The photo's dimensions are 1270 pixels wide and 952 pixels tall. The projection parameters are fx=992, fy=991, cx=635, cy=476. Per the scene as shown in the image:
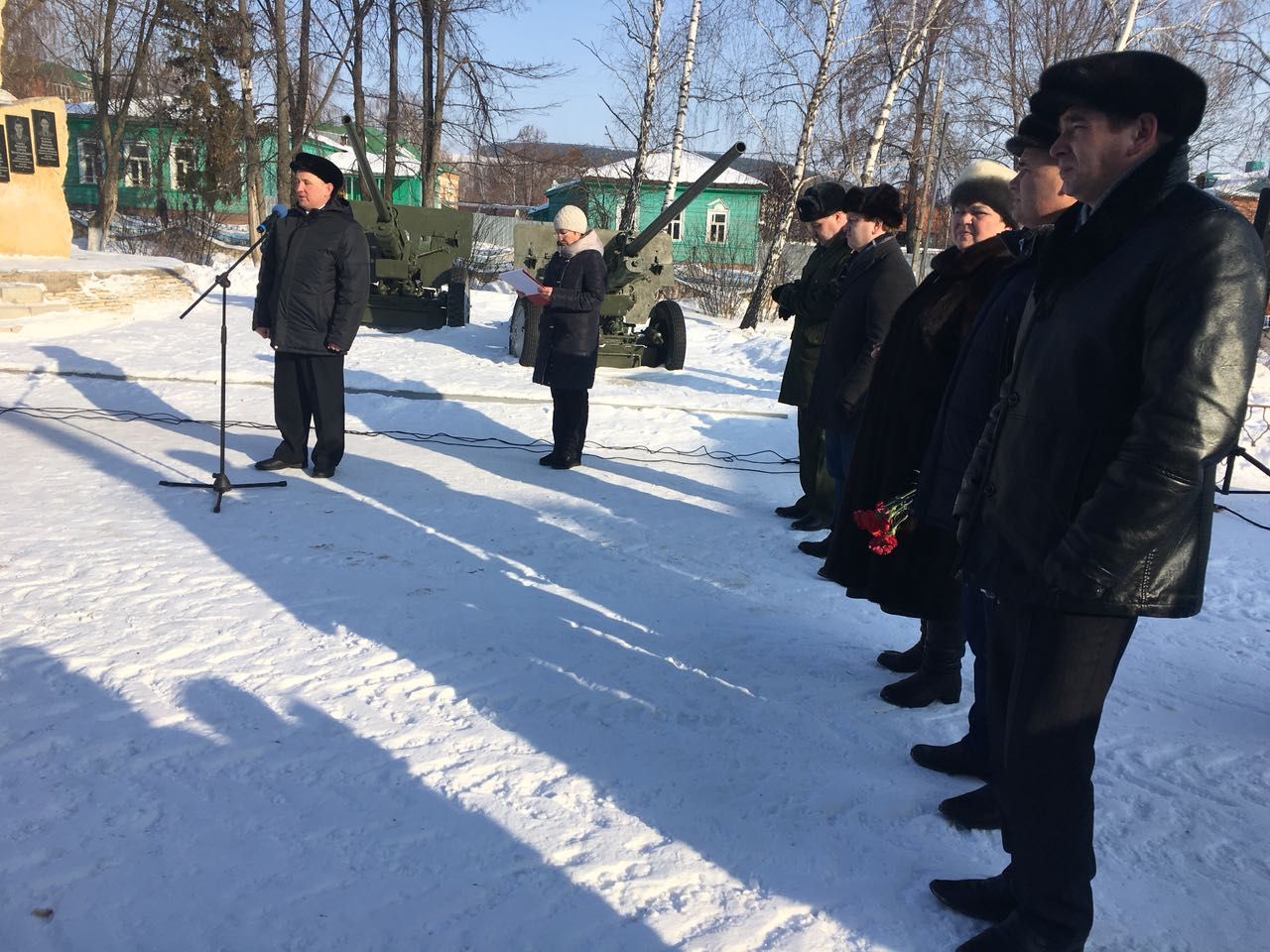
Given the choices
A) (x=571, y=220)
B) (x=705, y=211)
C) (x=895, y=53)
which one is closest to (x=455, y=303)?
(x=571, y=220)

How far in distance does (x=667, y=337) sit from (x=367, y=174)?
431 cm

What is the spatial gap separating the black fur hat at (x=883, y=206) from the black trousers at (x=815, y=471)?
3.90 feet

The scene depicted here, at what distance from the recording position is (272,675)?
120 inches

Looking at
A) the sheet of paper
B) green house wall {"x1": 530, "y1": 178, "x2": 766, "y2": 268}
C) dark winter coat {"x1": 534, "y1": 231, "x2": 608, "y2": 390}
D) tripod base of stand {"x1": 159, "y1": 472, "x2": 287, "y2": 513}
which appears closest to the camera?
tripod base of stand {"x1": 159, "y1": 472, "x2": 287, "y2": 513}

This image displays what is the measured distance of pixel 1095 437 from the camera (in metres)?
1.71

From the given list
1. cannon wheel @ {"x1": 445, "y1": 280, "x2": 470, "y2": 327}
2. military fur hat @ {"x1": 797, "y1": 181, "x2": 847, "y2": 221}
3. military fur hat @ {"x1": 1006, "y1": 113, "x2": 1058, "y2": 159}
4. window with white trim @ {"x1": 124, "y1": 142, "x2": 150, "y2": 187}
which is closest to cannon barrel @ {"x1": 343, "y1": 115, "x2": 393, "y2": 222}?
cannon wheel @ {"x1": 445, "y1": 280, "x2": 470, "y2": 327}

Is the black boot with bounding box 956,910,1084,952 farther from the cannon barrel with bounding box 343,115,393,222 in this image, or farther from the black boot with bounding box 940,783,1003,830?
the cannon barrel with bounding box 343,115,393,222

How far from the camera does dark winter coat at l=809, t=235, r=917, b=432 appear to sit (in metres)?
4.08

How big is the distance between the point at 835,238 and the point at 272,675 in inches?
124

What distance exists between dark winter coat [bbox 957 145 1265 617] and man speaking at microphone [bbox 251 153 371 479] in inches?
168

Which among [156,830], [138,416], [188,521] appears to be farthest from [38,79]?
[156,830]

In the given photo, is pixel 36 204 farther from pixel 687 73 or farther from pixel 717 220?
pixel 717 220

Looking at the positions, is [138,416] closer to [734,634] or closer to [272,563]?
[272,563]

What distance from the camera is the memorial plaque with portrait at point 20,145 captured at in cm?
1276
